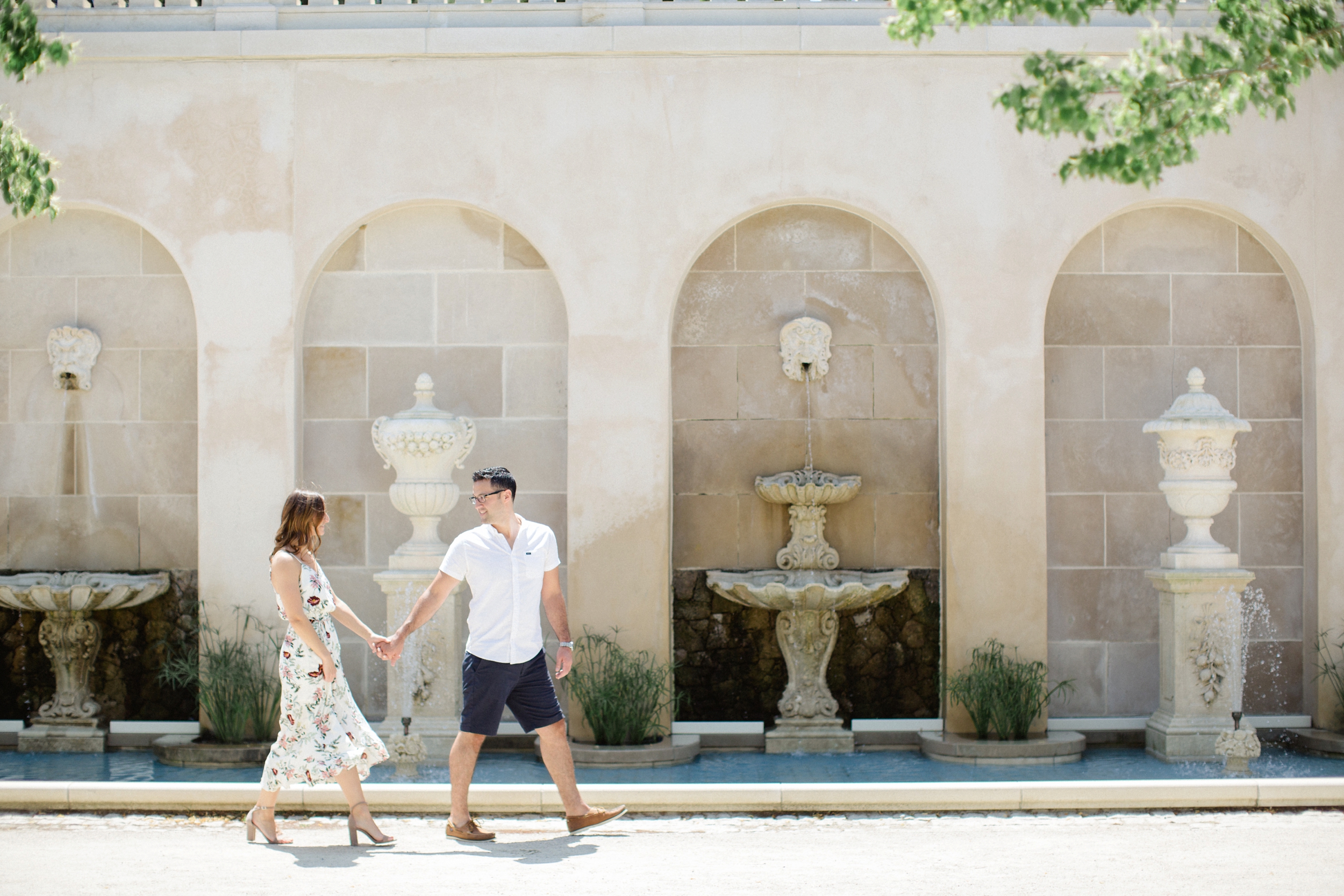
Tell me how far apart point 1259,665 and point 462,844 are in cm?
663

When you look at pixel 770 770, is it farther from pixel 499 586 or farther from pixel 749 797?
pixel 499 586

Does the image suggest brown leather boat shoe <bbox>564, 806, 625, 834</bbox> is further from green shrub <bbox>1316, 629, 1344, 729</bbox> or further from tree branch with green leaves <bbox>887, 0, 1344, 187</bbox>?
green shrub <bbox>1316, 629, 1344, 729</bbox>

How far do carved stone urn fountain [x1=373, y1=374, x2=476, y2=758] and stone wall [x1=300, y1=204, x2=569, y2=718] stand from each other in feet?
3.52

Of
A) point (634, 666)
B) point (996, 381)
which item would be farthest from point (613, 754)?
point (996, 381)

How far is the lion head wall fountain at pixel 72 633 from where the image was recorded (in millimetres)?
9328

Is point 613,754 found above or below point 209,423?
below

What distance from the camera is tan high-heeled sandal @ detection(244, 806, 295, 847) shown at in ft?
20.8

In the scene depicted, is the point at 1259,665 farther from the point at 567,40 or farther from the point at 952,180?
the point at 567,40

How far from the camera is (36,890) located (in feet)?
17.6

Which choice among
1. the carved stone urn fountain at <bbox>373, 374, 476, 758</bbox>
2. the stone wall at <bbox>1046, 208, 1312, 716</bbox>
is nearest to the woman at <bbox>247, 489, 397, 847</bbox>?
the carved stone urn fountain at <bbox>373, 374, 476, 758</bbox>

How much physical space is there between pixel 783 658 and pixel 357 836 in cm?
439

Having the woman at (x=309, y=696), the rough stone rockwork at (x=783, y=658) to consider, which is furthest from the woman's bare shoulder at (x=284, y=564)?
the rough stone rockwork at (x=783, y=658)

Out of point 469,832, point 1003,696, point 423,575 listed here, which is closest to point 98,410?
point 423,575

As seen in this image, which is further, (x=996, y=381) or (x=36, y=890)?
(x=996, y=381)
